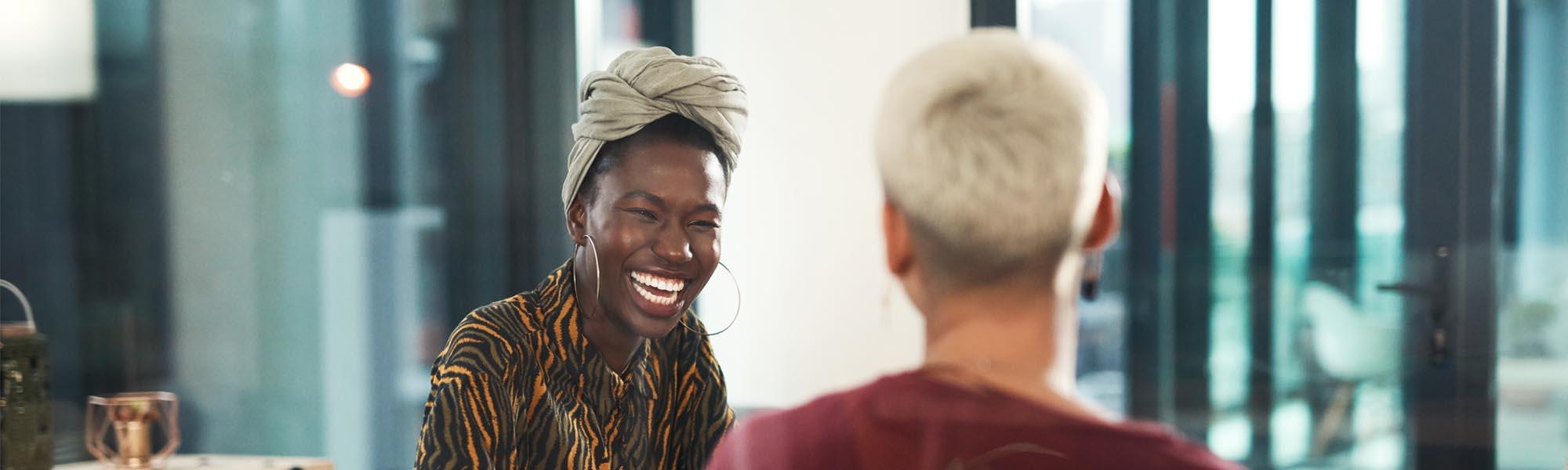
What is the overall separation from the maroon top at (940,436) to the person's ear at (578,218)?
836 mm

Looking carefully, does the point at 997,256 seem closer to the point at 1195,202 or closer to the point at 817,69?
the point at 817,69

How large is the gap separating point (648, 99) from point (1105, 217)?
0.83m

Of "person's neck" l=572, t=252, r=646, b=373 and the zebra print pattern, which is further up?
"person's neck" l=572, t=252, r=646, b=373

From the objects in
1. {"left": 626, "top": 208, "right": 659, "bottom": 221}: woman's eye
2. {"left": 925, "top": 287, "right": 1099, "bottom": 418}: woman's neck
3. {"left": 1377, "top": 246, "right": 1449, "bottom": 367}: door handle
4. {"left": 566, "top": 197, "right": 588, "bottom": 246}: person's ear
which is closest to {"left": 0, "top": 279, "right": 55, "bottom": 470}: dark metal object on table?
{"left": 566, "top": 197, "right": 588, "bottom": 246}: person's ear

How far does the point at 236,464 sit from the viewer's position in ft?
8.20

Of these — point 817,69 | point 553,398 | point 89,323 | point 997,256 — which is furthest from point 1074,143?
point 89,323

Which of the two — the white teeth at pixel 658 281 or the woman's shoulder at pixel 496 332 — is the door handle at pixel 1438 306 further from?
the woman's shoulder at pixel 496 332

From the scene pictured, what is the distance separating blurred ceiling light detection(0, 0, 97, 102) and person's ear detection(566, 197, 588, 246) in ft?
6.65

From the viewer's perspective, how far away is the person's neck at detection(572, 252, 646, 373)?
5.09 feet

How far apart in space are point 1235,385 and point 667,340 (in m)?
2.07

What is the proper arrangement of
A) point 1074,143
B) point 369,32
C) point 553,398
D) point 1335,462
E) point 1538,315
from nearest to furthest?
point 1074,143, point 553,398, point 1538,315, point 1335,462, point 369,32

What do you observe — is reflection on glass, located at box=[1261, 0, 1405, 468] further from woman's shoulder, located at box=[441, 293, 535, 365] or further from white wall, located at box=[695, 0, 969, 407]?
woman's shoulder, located at box=[441, 293, 535, 365]

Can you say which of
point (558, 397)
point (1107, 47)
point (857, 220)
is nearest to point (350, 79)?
point (857, 220)

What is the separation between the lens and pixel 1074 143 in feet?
2.28
